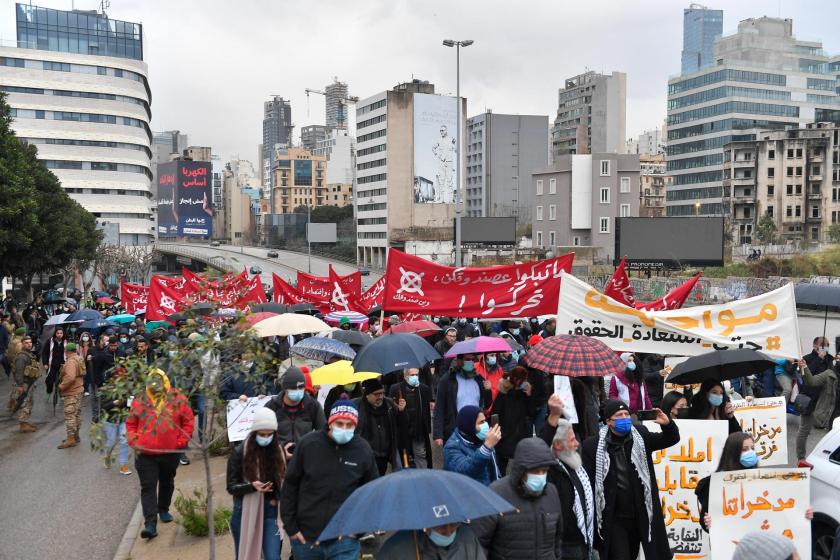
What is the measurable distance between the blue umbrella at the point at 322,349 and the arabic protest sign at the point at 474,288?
1244mm

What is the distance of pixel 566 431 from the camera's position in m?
5.92

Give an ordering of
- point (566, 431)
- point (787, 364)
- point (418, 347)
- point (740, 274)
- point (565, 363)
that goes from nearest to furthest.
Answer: point (566, 431), point (565, 363), point (418, 347), point (787, 364), point (740, 274)

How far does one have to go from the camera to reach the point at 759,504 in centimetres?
607

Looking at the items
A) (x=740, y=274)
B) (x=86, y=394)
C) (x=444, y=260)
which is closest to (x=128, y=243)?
(x=444, y=260)

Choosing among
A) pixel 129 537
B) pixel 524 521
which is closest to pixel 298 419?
pixel 129 537

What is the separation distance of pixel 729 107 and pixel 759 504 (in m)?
116

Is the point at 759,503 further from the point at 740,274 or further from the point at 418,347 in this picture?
the point at 740,274

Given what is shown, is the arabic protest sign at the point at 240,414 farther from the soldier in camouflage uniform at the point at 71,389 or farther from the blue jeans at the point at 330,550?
the soldier in camouflage uniform at the point at 71,389

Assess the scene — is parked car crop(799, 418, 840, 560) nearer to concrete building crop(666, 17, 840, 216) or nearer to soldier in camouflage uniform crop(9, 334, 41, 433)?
soldier in camouflage uniform crop(9, 334, 41, 433)

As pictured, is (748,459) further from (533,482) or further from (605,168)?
(605,168)

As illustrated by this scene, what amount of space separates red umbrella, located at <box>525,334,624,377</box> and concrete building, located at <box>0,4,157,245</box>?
95271 mm

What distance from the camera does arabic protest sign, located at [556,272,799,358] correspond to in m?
9.29

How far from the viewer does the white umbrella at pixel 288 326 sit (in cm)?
1216

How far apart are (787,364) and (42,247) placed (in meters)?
27.2
